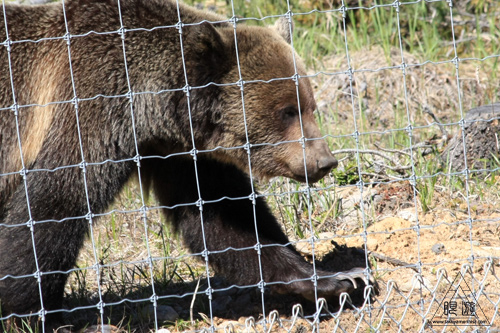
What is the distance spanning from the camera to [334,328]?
13.6 ft

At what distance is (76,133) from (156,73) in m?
0.63

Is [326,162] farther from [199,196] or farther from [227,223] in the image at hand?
[199,196]

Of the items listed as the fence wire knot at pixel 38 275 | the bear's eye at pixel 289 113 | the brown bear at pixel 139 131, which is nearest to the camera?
the fence wire knot at pixel 38 275

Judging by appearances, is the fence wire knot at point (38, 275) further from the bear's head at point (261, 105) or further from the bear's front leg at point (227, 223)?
the bear's head at point (261, 105)

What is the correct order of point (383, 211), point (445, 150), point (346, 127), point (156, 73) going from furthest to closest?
point (346, 127)
point (445, 150)
point (383, 211)
point (156, 73)

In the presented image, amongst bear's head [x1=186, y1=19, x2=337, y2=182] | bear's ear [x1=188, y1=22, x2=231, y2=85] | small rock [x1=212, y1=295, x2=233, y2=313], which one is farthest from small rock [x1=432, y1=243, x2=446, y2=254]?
bear's ear [x1=188, y1=22, x2=231, y2=85]

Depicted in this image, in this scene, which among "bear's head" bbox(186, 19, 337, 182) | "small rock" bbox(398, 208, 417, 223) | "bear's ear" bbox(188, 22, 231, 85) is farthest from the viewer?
"small rock" bbox(398, 208, 417, 223)

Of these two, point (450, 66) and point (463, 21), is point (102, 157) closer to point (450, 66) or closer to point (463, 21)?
point (450, 66)

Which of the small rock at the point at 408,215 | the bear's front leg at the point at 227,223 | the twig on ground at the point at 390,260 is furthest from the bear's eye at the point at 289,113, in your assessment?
the small rock at the point at 408,215

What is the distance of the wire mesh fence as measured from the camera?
4.12 m

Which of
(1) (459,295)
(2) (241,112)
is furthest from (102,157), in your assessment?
(1) (459,295)

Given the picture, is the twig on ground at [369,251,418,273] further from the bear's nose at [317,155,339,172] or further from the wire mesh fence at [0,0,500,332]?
the bear's nose at [317,155,339,172]

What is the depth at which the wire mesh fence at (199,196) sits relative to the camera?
4.12 m

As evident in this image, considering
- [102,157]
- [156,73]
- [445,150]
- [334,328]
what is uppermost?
[156,73]
